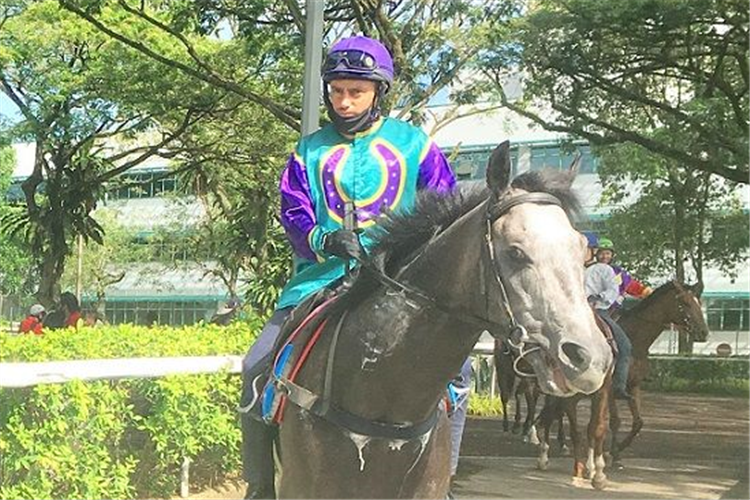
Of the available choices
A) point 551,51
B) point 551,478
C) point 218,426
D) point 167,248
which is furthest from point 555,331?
point 167,248

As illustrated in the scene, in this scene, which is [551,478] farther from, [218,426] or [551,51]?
[551,51]

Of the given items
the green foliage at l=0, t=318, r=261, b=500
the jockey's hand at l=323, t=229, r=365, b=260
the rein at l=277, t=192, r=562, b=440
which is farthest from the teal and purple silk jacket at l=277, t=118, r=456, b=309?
→ the green foliage at l=0, t=318, r=261, b=500

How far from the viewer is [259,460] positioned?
11.5 ft

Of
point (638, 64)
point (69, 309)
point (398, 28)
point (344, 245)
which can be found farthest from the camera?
point (69, 309)

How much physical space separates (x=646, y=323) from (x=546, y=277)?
912 cm

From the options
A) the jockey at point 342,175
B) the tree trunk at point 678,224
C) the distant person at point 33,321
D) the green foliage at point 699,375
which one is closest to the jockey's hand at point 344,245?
the jockey at point 342,175

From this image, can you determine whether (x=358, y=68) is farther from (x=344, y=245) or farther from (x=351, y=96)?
(x=344, y=245)

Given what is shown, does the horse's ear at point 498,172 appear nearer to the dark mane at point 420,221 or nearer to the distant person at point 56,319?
the dark mane at point 420,221

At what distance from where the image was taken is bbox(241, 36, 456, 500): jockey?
338 cm

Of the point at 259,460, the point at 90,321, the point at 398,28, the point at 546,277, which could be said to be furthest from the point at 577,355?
the point at 90,321

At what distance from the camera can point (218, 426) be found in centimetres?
775

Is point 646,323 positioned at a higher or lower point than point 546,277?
lower

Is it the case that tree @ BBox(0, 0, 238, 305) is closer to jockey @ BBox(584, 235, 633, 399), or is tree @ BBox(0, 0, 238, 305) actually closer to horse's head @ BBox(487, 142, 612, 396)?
jockey @ BBox(584, 235, 633, 399)

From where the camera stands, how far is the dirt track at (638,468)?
9.46 meters
